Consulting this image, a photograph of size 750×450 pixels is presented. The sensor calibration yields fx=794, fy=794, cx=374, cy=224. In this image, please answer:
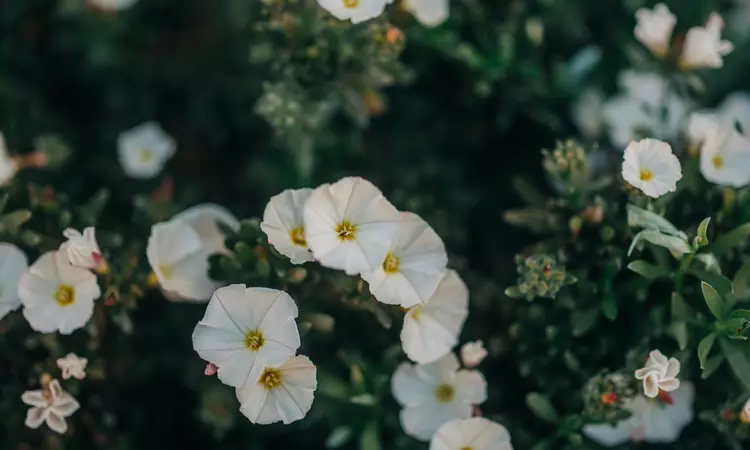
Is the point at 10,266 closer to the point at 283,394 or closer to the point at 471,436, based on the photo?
the point at 283,394

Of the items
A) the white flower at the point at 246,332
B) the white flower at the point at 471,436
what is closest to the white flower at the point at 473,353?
the white flower at the point at 471,436

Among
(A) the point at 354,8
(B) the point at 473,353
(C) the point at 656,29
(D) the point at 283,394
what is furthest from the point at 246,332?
(C) the point at 656,29

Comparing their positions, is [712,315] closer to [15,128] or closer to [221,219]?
[221,219]

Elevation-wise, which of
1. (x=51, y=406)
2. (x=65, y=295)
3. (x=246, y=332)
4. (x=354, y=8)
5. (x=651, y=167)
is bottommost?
(x=51, y=406)

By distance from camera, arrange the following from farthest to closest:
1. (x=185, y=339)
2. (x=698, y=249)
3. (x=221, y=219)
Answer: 1. (x=185, y=339)
2. (x=221, y=219)
3. (x=698, y=249)

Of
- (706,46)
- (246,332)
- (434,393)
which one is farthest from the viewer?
(706,46)

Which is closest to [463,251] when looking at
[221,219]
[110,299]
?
[221,219]

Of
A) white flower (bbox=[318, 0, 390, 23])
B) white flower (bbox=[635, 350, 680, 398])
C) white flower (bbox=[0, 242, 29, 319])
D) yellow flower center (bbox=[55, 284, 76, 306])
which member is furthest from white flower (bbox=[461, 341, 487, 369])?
white flower (bbox=[0, 242, 29, 319])

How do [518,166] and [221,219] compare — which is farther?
[518,166]
